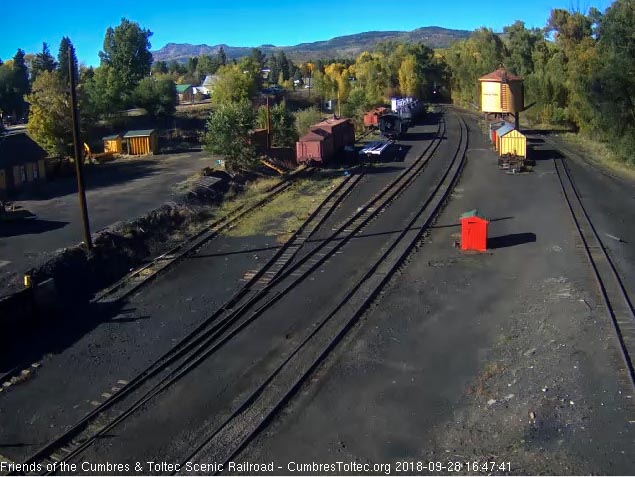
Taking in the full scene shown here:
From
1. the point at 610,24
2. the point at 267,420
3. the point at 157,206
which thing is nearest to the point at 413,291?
the point at 267,420

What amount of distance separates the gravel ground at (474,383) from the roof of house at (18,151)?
20.0 metres

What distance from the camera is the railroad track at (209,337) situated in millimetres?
9305

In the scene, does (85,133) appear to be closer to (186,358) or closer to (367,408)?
(186,358)

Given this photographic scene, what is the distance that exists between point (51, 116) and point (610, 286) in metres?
32.4

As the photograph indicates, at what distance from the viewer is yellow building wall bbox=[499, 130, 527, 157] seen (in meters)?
31.5

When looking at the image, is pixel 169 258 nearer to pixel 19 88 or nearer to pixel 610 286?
pixel 610 286

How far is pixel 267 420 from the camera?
940cm

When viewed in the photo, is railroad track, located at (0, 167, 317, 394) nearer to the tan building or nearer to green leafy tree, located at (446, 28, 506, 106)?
the tan building

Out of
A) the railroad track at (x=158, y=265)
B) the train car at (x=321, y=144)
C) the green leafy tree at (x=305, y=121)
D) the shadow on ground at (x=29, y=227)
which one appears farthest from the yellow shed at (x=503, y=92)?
the shadow on ground at (x=29, y=227)

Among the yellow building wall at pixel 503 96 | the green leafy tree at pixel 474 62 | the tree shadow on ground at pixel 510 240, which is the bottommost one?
→ the tree shadow on ground at pixel 510 240

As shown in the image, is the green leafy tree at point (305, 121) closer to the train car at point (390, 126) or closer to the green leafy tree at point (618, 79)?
the train car at point (390, 126)

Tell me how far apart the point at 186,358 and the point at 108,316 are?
3341 mm

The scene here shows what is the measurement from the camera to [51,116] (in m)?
36.0

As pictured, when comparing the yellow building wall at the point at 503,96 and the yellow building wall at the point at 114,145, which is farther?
the yellow building wall at the point at 114,145
